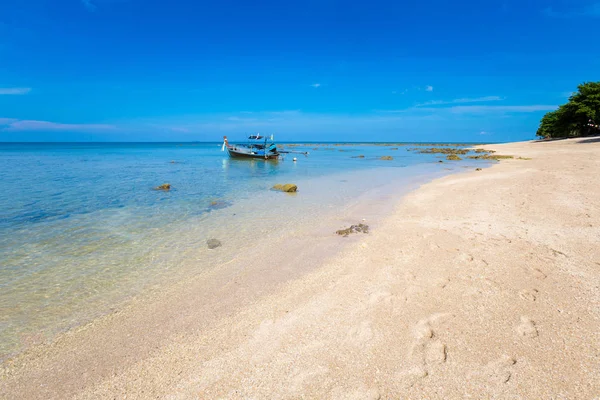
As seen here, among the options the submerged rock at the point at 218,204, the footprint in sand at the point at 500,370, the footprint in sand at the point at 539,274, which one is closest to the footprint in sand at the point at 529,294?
the footprint in sand at the point at 539,274

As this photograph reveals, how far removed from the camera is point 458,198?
13.5m

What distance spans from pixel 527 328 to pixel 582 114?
6620cm

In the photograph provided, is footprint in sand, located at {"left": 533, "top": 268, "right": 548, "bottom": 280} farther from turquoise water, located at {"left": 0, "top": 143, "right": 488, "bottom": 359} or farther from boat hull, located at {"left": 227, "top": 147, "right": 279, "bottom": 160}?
boat hull, located at {"left": 227, "top": 147, "right": 279, "bottom": 160}

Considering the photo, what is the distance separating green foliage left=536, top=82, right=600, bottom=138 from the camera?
149 feet

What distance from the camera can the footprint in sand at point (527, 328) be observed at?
4.04 m

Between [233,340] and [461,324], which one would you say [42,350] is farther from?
[461,324]

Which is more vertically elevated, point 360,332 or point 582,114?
point 582,114

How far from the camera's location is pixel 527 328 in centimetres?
417

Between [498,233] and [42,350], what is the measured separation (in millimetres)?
10602

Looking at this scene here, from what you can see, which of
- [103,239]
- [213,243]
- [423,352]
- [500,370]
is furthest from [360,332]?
[103,239]

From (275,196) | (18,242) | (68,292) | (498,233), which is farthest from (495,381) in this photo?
(275,196)

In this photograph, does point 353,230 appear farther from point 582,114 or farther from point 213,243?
point 582,114

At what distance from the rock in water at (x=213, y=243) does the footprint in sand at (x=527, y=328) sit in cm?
740

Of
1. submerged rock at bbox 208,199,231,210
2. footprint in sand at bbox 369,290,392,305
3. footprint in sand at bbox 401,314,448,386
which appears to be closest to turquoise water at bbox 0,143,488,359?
submerged rock at bbox 208,199,231,210
